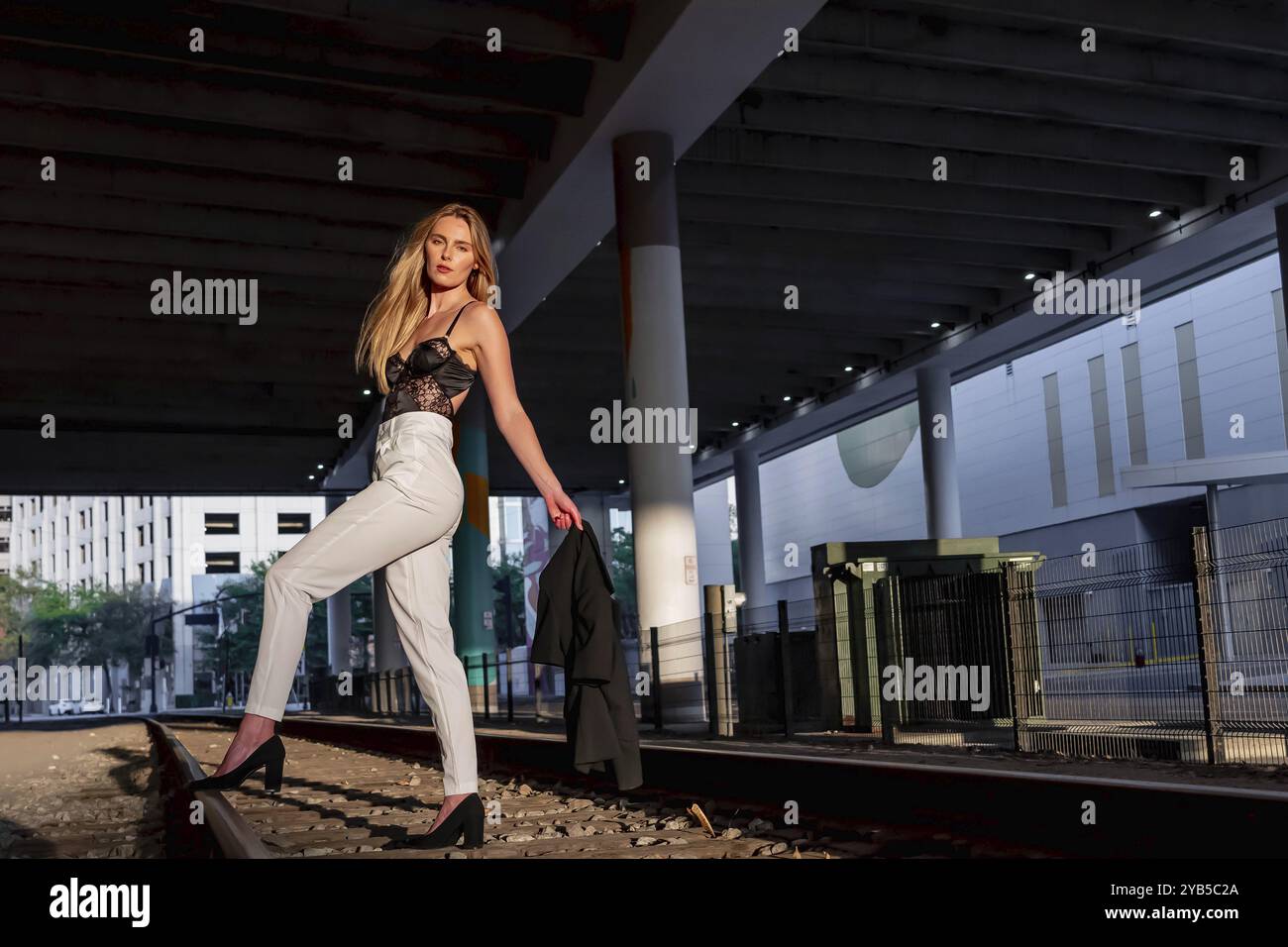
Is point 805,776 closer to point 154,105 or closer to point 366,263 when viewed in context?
point 154,105

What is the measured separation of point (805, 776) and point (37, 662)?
89.8 m

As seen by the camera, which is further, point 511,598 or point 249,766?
point 511,598

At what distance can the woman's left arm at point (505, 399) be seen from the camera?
372cm

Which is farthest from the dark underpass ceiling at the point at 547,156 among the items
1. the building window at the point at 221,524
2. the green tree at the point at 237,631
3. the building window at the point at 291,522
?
the building window at the point at 291,522

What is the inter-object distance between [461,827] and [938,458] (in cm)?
2663

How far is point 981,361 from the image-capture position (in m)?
29.5

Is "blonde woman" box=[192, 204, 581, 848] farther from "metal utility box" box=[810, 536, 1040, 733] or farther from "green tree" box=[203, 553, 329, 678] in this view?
"green tree" box=[203, 553, 329, 678]

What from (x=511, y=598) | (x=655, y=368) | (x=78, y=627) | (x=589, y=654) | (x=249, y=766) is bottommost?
(x=249, y=766)

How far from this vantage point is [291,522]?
332 ft

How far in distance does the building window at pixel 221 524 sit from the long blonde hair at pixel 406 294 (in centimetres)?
9812

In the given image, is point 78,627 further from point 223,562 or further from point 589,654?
point 589,654

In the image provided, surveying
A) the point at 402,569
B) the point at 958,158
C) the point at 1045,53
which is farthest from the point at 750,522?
the point at 402,569
